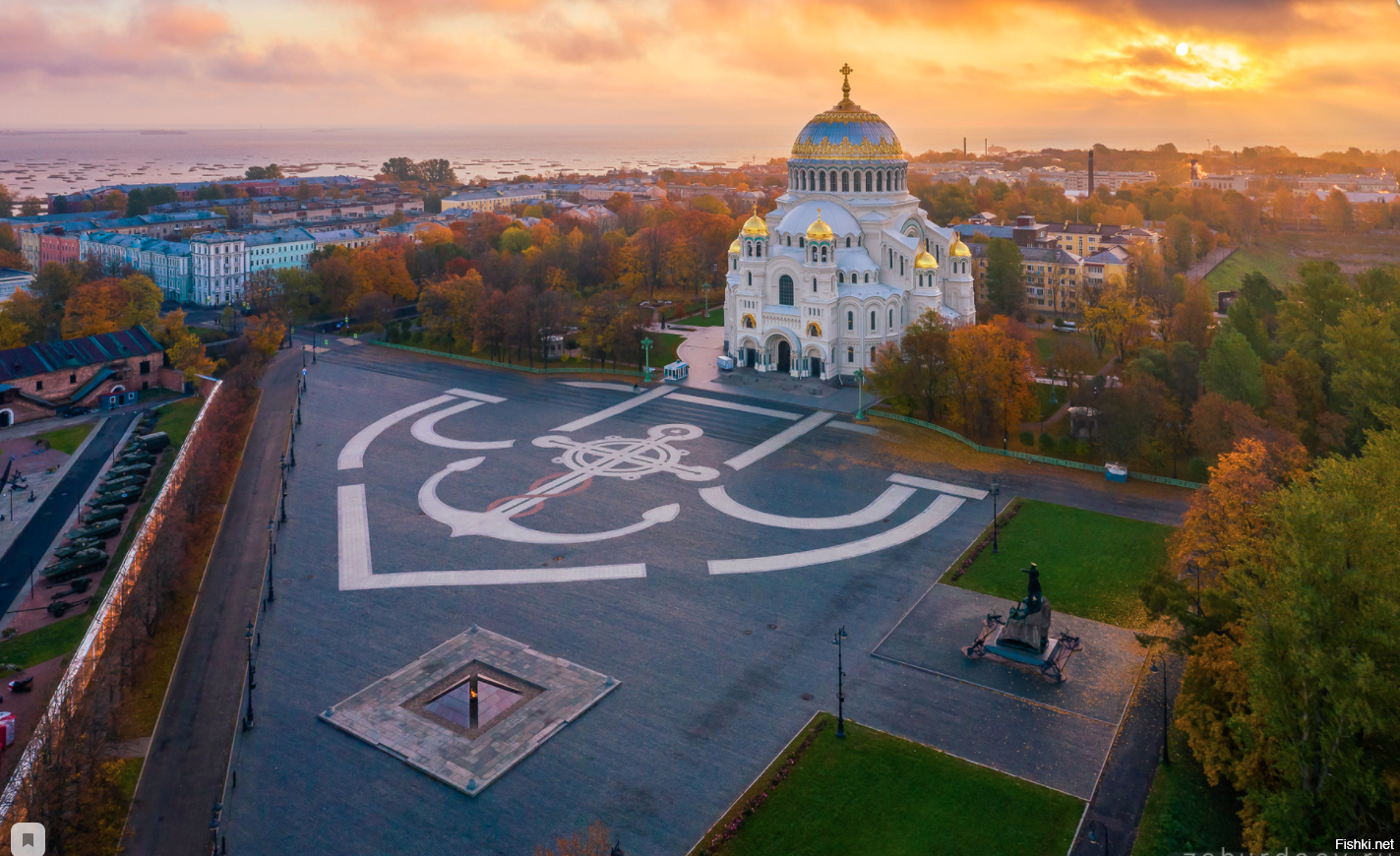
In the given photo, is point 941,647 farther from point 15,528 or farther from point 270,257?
point 270,257

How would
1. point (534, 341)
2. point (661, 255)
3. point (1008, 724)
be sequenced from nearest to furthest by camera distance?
point (1008, 724)
point (534, 341)
point (661, 255)

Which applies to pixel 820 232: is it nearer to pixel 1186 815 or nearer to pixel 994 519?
pixel 994 519

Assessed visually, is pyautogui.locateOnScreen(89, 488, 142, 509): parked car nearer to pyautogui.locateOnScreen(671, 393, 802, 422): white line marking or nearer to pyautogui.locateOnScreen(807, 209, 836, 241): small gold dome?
pyautogui.locateOnScreen(671, 393, 802, 422): white line marking

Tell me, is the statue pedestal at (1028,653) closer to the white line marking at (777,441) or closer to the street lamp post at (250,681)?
the white line marking at (777,441)

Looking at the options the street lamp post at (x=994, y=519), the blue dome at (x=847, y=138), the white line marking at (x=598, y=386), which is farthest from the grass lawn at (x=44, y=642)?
the blue dome at (x=847, y=138)

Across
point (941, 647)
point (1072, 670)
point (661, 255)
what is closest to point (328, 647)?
point (941, 647)
